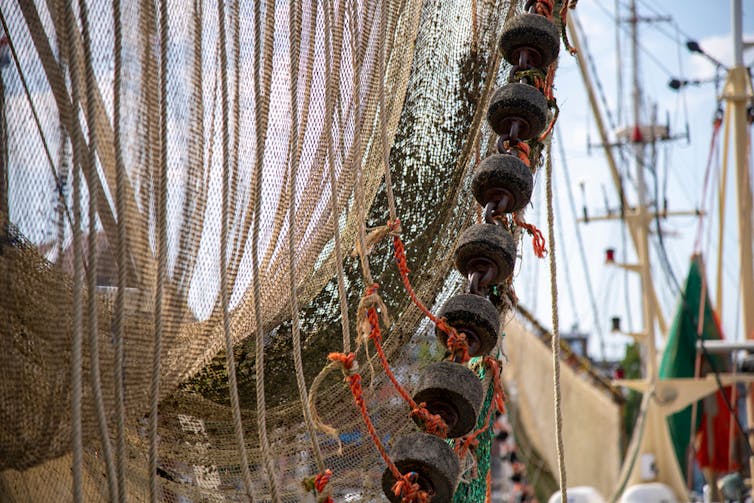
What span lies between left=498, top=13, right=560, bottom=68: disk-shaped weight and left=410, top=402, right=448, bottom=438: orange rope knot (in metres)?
0.71

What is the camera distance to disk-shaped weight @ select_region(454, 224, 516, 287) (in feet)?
5.05

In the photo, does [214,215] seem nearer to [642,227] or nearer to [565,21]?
[565,21]

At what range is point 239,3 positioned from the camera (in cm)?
160

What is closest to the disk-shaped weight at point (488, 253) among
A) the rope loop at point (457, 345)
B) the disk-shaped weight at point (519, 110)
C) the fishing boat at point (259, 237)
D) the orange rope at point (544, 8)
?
the fishing boat at point (259, 237)

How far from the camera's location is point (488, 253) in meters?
1.54

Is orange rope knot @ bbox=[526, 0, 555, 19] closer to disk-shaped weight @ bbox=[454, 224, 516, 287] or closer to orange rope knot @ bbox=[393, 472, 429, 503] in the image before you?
disk-shaped weight @ bbox=[454, 224, 516, 287]

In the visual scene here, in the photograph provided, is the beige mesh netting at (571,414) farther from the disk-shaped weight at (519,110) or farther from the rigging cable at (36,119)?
the rigging cable at (36,119)

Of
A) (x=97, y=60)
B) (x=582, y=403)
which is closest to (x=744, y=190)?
(x=582, y=403)

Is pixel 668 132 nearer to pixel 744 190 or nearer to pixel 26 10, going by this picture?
pixel 744 190

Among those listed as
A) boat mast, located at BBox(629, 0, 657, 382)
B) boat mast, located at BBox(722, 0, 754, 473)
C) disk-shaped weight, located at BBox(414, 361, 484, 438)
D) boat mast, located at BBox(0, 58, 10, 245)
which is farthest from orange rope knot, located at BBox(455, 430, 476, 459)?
boat mast, located at BBox(629, 0, 657, 382)

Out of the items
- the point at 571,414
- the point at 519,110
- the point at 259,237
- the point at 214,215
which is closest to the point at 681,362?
the point at 571,414

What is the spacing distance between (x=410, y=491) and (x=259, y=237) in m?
0.56

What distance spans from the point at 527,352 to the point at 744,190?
365 centimetres

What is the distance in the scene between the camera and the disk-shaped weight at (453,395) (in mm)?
1426
